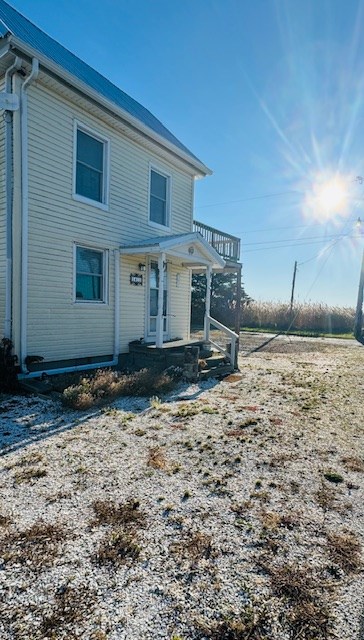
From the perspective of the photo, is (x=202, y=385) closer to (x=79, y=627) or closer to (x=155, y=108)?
(x=79, y=627)

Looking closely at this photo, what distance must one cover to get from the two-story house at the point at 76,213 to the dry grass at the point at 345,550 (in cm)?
577

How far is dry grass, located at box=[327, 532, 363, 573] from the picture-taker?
2.13 meters

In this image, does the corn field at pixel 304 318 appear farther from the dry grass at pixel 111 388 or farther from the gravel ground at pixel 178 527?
the gravel ground at pixel 178 527

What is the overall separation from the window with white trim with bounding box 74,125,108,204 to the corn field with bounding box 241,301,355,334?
724 inches

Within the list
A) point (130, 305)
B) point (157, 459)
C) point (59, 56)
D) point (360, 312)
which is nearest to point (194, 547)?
point (157, 459)

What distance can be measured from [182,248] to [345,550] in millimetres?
7366

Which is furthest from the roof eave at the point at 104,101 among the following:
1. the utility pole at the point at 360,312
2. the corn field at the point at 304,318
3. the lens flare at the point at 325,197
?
the corn field at the point at 304,318

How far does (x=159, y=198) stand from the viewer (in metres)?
9.86

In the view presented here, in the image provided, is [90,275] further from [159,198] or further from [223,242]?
[223,242]

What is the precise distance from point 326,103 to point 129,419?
9755 mm

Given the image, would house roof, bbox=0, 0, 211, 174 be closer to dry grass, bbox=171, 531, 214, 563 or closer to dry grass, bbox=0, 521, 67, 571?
dry grass, bbox=0, 521, 67, 571

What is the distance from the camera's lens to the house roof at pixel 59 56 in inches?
245

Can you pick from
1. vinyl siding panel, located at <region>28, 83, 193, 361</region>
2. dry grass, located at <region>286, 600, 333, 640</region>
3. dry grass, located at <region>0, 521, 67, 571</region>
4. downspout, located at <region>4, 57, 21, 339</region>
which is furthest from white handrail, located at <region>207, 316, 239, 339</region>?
dry grass, located at <region>286, 600, 333, 640</region>

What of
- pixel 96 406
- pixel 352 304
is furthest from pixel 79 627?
pixel 352 304
